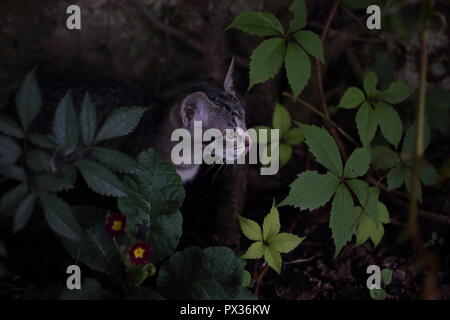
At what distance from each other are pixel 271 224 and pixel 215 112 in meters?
0.70

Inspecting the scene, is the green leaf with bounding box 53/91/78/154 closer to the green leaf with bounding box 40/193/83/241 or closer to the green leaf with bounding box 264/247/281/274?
the green leaf with bounding box 40/193/83/241

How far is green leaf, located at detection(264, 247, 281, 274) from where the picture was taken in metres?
1.96

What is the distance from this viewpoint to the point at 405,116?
2.91 meters

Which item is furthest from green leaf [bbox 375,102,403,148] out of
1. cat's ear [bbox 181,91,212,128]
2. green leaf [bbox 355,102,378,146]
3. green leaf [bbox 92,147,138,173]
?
green leaf [bbox 92,147,138,173]

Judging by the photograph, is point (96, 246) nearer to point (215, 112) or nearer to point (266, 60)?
point (215, 112)

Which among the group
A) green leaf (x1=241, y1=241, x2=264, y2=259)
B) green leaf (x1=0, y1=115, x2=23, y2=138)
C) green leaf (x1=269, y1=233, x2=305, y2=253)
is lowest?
green leaf (x1=241, y1=241, x2=264, y2=259)

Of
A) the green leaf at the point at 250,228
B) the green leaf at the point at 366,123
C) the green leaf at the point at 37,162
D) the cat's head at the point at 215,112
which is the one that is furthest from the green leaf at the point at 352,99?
the green leaf at the point at 37,162

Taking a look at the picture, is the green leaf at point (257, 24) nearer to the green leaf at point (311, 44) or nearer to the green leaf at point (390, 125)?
the green leaf at point (311, 44)

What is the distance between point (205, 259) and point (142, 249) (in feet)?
0.81

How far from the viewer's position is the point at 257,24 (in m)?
1.94

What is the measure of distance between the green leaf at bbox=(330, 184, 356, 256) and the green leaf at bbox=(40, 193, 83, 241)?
0.97 m

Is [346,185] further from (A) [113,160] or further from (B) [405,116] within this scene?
(B) [405,116]

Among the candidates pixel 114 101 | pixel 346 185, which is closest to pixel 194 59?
pixel 114 101

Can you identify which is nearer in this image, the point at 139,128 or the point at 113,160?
the point at 113,160
